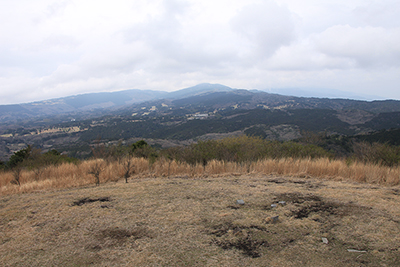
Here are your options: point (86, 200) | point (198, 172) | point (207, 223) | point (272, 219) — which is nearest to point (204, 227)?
point (207, 223)

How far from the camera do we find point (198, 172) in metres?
7.16

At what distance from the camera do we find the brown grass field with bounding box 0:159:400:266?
8.55 feet

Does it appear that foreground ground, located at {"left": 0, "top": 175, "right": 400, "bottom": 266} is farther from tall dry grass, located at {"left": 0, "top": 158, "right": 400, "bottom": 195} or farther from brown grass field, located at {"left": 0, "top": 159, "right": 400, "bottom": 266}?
tall dry grass, located at {"left": 0, "top": 158, "right": 400, "bottom": 195}

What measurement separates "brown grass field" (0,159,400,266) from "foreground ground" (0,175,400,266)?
1 centimetres

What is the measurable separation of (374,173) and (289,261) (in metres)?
4.83

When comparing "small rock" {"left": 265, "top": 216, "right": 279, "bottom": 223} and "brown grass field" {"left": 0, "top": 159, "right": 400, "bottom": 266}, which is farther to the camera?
"small rock" {"left": 265, "top": 216, "right": 279, "bottom": 223}

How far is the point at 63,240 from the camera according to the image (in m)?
3.06

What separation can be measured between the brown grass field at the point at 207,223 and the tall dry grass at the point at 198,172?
0.08m

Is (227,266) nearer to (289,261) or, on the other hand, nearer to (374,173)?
(289,261)

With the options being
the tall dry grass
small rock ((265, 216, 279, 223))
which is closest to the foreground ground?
small rock ((265, 216, 279, 223))

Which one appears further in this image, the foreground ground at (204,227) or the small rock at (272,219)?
the small rock at (272,219)

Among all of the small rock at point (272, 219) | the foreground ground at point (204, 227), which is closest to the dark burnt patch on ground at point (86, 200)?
the foreground ground at point (204, 227)

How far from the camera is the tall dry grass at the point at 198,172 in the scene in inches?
226

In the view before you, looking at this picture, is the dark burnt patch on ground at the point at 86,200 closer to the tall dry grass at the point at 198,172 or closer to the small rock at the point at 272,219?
the tall dry grass at the point at 198,172
